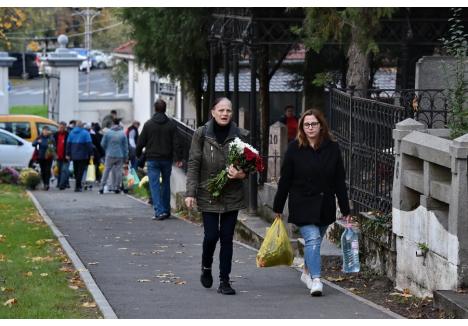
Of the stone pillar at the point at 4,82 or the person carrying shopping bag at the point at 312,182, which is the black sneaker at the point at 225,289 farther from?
the stone pillar at the point at 4,82

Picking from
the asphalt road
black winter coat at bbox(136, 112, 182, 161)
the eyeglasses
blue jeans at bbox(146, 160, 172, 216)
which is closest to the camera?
the eyeglasses

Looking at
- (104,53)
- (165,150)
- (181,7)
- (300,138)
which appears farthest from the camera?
(104,53)

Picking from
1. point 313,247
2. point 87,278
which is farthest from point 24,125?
point 313,247

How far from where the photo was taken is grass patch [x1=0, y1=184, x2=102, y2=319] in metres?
8.62

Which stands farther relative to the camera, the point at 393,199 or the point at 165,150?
the point at 165,150

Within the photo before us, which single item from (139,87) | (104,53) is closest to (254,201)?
(139,87)

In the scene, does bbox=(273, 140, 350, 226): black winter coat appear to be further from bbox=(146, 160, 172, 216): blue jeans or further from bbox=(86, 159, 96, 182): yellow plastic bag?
bbox=(86, 159, 96, 182): yellow plastic bag

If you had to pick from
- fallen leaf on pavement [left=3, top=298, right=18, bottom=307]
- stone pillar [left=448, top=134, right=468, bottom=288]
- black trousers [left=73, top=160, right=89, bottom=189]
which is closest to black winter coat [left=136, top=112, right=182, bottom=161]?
fallen leaf on pavement [left=3, top=298, right=18, bottom=307]

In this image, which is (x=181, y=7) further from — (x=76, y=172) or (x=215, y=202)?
(x=215, y=202)

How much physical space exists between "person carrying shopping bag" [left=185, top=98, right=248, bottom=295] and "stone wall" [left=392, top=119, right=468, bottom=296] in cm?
143

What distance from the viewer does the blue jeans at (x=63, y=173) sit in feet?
86.2

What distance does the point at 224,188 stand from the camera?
962cm

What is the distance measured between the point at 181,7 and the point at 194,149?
582 inches

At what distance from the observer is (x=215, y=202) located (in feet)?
31.7
